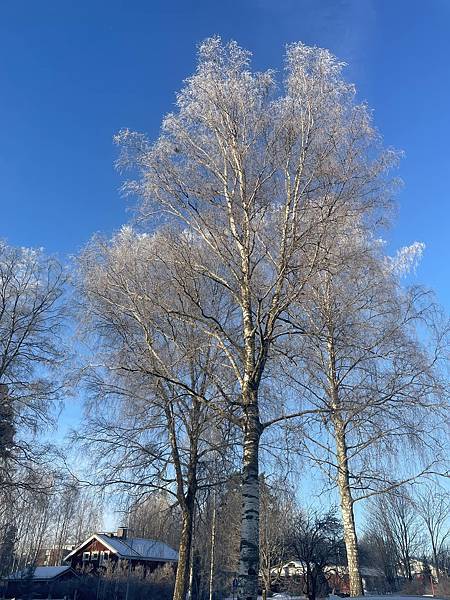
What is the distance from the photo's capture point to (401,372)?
456 inches

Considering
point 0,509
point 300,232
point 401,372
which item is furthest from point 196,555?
point 300,232

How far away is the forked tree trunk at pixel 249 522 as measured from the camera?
7.50 meters

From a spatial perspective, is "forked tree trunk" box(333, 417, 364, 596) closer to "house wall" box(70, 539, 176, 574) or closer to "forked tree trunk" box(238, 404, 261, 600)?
"forked tree trunk" box(238, 404, 261, 600)

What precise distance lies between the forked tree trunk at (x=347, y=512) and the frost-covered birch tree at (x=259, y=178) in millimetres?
2867

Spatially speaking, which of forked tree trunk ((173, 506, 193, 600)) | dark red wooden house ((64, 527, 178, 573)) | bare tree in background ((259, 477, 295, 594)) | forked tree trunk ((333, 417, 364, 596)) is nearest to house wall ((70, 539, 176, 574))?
dark red wooden house ((64, 527, 178, 573))

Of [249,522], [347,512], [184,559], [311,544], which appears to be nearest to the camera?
[249,522]

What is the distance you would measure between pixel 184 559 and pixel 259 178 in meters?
10.8

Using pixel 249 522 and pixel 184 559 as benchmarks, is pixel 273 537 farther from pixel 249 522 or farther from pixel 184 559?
pixel 249 522

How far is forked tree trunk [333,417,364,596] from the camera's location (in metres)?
12.7

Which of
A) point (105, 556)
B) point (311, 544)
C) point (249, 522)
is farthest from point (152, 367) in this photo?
point (105, 556)

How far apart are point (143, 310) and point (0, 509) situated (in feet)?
54.2

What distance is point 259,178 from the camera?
33.9ft

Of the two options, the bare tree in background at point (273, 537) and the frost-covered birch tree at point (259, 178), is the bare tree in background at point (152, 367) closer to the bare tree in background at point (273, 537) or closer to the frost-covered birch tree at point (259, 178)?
the frost-covered birch tree at point (259, 178)

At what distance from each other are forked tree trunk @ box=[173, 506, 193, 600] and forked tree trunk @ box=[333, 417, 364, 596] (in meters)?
4.45
